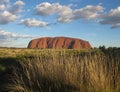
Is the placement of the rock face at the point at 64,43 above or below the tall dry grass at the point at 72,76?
above

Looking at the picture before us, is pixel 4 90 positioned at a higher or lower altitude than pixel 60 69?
lower

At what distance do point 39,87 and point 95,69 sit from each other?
171cm

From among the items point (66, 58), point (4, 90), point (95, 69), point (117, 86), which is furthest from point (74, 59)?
point (4, 90)

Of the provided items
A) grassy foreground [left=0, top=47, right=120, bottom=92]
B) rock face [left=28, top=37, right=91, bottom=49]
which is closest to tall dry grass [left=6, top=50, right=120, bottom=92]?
grassy foreground [left=0, top=47, right=120, bottom=92]

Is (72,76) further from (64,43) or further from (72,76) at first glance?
(64,43)

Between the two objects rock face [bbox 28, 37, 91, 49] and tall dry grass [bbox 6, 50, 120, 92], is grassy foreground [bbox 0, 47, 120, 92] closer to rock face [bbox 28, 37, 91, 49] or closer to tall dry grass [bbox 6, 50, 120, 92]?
tall dry grass [bbox 6, 50, 120, 92]

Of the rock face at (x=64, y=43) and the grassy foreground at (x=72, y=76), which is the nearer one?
the grassy foreground at (x=72, y=76)

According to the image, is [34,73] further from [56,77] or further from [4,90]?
[4,90]

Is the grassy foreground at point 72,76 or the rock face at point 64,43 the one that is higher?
the rock face at point 64,43

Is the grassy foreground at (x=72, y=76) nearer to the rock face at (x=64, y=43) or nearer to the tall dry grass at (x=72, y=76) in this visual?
the tall dry grass at (x=72, y=76)

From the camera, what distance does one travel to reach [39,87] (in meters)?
8.76

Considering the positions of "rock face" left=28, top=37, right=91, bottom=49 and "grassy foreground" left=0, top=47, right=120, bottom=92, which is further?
"rock face" left=28, top=37, right=91, bottom=49

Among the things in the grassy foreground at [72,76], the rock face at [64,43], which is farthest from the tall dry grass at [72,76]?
the rock face at [64,43]

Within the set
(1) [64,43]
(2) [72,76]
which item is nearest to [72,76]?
(2) [72,76]
